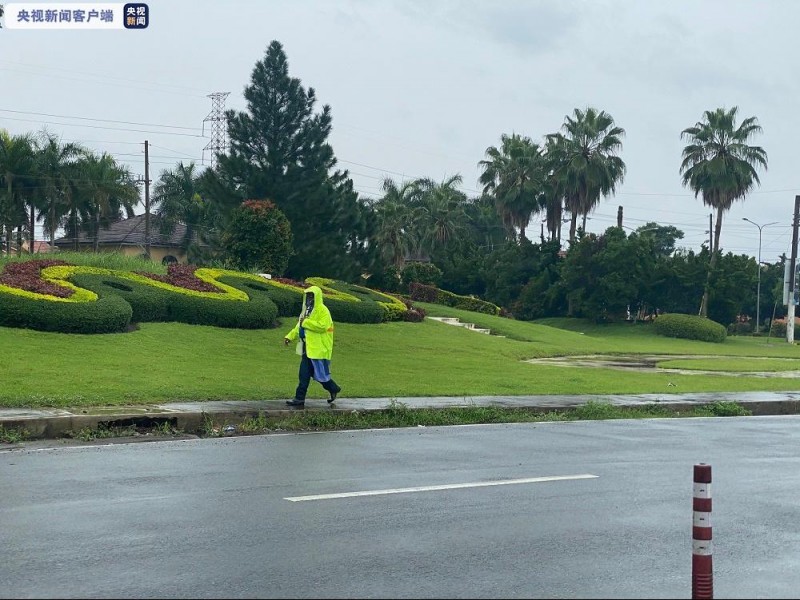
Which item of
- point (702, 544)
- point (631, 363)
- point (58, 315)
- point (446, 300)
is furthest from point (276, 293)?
point (702, 544)

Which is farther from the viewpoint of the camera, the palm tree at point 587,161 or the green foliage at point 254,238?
the palm tree at point 587,161

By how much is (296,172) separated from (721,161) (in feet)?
97.5

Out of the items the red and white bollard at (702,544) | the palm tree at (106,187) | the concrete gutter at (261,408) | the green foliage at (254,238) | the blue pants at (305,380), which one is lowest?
the concrete gutter at (261,408)

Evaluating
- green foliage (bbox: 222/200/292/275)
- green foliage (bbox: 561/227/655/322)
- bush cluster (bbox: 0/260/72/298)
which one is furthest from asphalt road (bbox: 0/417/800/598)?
green foliage (bbox: 561/227/655/322)

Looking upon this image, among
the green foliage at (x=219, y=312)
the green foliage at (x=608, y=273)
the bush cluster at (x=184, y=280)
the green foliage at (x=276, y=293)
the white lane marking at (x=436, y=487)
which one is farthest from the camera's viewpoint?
the green foliage at (x=608, y=273)

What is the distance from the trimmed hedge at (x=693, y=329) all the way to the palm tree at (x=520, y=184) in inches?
655

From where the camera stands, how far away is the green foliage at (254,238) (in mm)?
33844

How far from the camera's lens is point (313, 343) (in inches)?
586

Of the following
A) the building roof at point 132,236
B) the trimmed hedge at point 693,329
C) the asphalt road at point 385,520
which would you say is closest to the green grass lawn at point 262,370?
the asphalt road at point 385,520

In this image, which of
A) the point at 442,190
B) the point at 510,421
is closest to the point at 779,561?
the point at 510,421

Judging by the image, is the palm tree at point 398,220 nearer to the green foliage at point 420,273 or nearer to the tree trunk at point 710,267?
the green foliage at point 420,273

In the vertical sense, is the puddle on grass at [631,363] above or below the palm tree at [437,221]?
below

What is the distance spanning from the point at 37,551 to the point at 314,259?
111ft

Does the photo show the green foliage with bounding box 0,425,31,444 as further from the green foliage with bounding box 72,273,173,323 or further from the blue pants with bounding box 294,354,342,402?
the green foliage with bounding box 72,273,173,323
